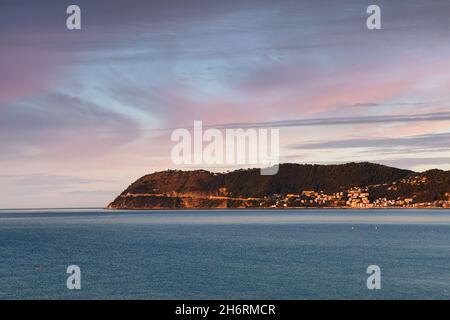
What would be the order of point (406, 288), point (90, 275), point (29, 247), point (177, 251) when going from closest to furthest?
point (406, 288), point (90, 275), point (177, 251), point (29, 247)

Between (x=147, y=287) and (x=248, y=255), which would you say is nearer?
(x=147, y=287)

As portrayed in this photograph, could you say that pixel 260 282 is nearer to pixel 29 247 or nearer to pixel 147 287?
pixel 147 287

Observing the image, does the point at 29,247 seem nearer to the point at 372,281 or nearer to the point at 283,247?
the point at 283,247

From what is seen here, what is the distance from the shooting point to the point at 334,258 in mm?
82562

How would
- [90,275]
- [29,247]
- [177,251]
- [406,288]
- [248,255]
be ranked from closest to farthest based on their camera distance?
[406,288], [90,275], [248,255], [177,251], [29,247]
